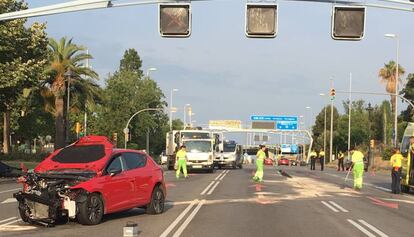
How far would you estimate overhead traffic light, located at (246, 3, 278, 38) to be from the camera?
16422 mm

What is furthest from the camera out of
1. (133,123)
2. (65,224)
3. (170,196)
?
(133,123)

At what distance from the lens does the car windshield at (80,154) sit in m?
12.2

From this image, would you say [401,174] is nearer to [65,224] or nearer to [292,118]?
[65,224]

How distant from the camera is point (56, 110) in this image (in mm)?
42844

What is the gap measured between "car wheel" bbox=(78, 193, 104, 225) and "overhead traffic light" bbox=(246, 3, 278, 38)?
709cm

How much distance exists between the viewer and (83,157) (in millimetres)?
12320

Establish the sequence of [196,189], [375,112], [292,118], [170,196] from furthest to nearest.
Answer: [375,112]
[292,118]
[196,189]
[170,196]

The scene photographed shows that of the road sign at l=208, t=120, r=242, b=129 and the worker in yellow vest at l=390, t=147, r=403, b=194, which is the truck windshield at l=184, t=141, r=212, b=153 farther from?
the road sign at l=208, t=120, r=242, b=129

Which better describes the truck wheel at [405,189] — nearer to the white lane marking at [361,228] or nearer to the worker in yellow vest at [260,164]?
the worker in yellow vest at [260,164]

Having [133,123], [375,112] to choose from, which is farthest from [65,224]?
[375,112]

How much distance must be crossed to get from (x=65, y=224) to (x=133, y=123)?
55.1m

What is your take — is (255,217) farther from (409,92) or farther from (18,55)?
(409,92)

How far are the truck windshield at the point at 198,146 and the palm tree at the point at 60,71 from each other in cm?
1009

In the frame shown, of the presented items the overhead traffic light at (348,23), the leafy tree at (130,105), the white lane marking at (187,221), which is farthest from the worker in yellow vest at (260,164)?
the leafy tree at (130,105)
